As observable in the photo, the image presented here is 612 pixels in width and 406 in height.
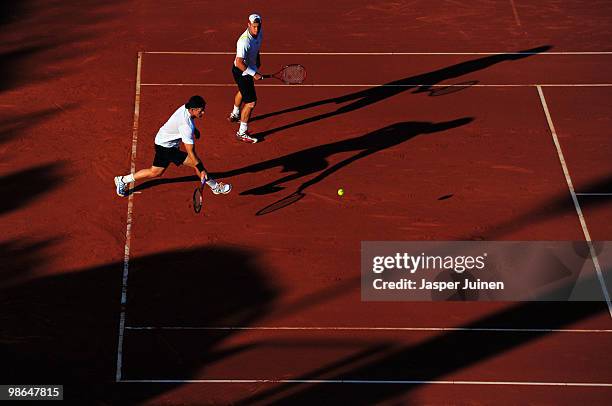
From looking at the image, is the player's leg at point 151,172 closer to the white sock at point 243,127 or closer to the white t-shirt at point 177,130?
the white t-shirt at point 177,130

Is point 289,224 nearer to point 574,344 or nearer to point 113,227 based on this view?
point 113,227

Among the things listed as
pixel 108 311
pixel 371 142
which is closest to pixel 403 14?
pixel 371 142

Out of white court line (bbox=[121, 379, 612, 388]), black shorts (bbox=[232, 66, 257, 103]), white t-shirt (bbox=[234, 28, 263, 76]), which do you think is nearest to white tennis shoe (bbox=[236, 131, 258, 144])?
black shorts (bbox=[232, 66, 257, 103])

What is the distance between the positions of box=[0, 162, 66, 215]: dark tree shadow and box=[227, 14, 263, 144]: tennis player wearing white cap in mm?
3570

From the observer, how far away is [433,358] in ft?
55.6

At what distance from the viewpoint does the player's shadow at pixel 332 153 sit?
20.4 m

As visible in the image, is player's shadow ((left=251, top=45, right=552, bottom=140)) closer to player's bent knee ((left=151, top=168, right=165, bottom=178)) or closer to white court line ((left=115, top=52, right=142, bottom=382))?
white court line ((left=115, top=52, right=142, bottom=382))

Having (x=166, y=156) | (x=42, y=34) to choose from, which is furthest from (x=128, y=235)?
(x=42, y=34)

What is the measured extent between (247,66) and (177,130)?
2384 millimetres

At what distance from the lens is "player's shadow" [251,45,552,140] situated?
22.0m

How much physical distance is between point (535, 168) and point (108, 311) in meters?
8.44

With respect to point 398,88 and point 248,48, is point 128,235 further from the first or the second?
point 398,88

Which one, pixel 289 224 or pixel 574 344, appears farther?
pixel 289 224

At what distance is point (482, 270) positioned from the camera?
18.4 meters
